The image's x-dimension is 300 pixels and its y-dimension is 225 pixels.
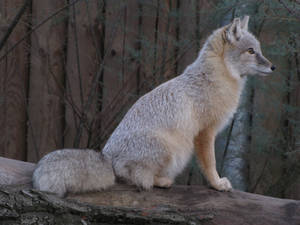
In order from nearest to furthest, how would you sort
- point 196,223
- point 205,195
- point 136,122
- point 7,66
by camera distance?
1. point 196,223
2. point 205,195
3. point 136,122
4. point 7,66

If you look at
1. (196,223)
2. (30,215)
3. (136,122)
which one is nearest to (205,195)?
(196,223)

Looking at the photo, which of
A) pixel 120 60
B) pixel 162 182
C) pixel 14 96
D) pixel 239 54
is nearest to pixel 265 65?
pixel 239 54

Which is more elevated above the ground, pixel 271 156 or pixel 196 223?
pixel 271 156

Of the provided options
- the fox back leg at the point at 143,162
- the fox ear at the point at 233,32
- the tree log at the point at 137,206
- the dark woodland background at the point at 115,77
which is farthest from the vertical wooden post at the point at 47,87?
the fox ear at the point at 233,32

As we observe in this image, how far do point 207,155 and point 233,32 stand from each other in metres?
1.10

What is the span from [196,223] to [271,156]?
269cm

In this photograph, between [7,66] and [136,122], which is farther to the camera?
[7,66]

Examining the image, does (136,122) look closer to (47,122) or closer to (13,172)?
(13,172)

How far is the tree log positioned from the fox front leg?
16 centimetres

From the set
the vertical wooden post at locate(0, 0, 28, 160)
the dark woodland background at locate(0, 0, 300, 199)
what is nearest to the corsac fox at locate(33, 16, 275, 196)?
the dark woodland background at locate(0, 0, 300, 199)

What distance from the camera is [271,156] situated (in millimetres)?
5012

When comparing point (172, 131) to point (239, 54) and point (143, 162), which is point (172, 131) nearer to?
point (143, 162)

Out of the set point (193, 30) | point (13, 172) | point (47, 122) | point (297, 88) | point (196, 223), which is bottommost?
point (196, 223)

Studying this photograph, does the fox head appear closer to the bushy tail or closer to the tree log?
the tree log
